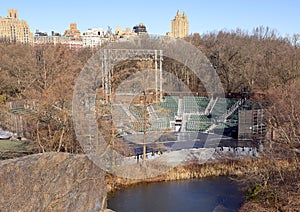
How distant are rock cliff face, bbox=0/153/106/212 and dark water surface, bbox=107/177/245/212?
4.13 ft

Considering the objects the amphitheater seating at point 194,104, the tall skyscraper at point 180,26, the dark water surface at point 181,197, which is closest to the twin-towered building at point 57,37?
the tall skyscraper at point 180,26

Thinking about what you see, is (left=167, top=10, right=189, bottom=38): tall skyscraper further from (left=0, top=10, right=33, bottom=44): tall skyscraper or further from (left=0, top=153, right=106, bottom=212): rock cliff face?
(left=0, top=153, right=106, bottom=212): rock cliff face

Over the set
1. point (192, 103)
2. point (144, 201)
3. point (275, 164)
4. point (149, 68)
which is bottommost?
point (144, 201)

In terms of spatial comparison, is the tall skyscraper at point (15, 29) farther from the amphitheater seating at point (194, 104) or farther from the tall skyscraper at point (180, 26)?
the amphitheater seating at point (194, 104)

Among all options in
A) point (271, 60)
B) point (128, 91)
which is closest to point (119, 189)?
point (128, 91)

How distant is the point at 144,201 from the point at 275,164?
2930mm

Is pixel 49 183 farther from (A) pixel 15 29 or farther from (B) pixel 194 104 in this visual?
(A) pixel 15 29

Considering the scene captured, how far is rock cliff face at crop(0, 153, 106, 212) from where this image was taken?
373cm

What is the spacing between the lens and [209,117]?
13750 millimetres

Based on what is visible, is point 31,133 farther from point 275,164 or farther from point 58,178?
point 275,164

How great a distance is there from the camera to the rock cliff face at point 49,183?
3.73 meters

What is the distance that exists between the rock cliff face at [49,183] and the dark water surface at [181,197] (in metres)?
1.26

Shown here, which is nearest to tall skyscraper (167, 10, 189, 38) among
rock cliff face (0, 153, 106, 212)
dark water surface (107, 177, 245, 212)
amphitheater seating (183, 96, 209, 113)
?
amphitheater seating (183, 96, 209, 113)

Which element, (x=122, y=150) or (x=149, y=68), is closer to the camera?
(x=122, y=150)
